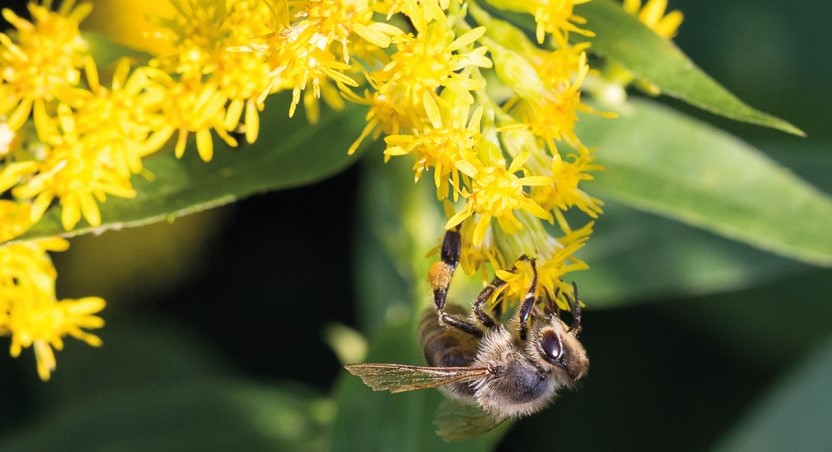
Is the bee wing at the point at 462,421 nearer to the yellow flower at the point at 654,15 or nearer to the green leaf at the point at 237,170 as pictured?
the green leaf at the point at 237,170

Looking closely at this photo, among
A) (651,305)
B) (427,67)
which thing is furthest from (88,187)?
(651,305)

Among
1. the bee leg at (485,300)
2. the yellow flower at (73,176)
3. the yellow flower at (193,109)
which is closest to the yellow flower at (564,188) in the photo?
the bee leg at (485,300)

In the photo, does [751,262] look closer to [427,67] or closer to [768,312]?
[768,312]

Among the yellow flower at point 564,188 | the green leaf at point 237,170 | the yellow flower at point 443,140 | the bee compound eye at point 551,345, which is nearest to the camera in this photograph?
the yellow flower at point 443,140

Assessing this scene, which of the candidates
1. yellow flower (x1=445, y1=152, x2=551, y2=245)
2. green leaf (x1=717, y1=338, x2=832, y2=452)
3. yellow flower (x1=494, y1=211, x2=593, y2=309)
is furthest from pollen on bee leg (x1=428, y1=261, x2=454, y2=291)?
green leaf (x1=717, y1=338, x2=832, y2=452)

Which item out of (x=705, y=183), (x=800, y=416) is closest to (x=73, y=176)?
(x=705, y=183)

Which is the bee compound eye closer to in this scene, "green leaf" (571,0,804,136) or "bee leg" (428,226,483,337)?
"bee leg" (428,226,483,337)
